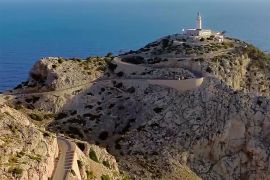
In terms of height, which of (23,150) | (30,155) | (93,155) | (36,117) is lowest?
(36,117)

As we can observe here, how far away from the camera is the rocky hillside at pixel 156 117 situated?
5225 cm

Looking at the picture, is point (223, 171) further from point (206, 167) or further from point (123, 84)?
point (123, 84)

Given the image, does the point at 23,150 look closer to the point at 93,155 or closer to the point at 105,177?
the point at 105,177

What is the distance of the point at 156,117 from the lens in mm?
55312

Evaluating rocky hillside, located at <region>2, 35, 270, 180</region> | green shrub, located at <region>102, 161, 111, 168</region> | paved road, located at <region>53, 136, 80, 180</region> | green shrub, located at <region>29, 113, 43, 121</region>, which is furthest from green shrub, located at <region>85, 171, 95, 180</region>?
green shrub, located at <region>29, 113, 43, 121</region>

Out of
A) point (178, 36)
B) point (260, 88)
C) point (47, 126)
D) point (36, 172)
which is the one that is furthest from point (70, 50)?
point (36, 172)

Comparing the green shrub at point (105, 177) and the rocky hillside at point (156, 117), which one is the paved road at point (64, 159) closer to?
the green shrub at point (105, 177)

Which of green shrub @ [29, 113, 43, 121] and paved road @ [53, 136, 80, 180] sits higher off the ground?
paved road @ [53, 136, 80, 180]

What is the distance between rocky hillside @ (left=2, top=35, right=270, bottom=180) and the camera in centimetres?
5225

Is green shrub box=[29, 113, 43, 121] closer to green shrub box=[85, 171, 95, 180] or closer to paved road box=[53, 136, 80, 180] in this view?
paved road box=[53, 136, 80, 180]

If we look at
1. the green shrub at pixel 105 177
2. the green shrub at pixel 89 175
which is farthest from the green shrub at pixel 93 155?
the green shrub at pixel 89 175

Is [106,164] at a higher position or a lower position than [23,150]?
lower

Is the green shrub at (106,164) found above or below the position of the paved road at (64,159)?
below

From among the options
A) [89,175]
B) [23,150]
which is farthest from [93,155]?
[23,150]
